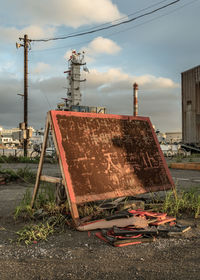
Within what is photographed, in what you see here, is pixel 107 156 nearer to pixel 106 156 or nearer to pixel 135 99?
pixel 106 156

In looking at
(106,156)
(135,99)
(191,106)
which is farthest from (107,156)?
(135,99)

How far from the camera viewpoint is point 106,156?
3.84m

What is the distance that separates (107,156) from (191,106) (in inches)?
779

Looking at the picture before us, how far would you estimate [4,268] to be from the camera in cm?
230

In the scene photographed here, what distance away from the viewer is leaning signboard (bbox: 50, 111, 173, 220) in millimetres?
3447

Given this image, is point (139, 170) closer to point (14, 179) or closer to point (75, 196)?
point (75, 196)

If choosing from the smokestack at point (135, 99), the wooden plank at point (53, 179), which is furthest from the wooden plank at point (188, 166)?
the smokestack at point (135, 99)

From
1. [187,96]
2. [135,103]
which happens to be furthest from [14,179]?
[135,103]

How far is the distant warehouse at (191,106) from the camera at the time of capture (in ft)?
70.3

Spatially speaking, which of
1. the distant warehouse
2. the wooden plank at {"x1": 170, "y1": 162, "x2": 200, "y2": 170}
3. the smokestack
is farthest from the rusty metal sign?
the smokestack

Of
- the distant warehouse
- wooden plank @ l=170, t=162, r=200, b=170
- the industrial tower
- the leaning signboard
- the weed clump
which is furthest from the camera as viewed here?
the industrial tower

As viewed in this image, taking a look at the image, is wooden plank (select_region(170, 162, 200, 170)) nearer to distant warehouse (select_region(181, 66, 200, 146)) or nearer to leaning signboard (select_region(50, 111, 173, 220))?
leaning signboard (select_region(50, 111, 173, 220))

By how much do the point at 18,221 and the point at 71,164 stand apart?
1125 mm

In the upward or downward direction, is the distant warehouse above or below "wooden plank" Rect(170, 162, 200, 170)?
above
